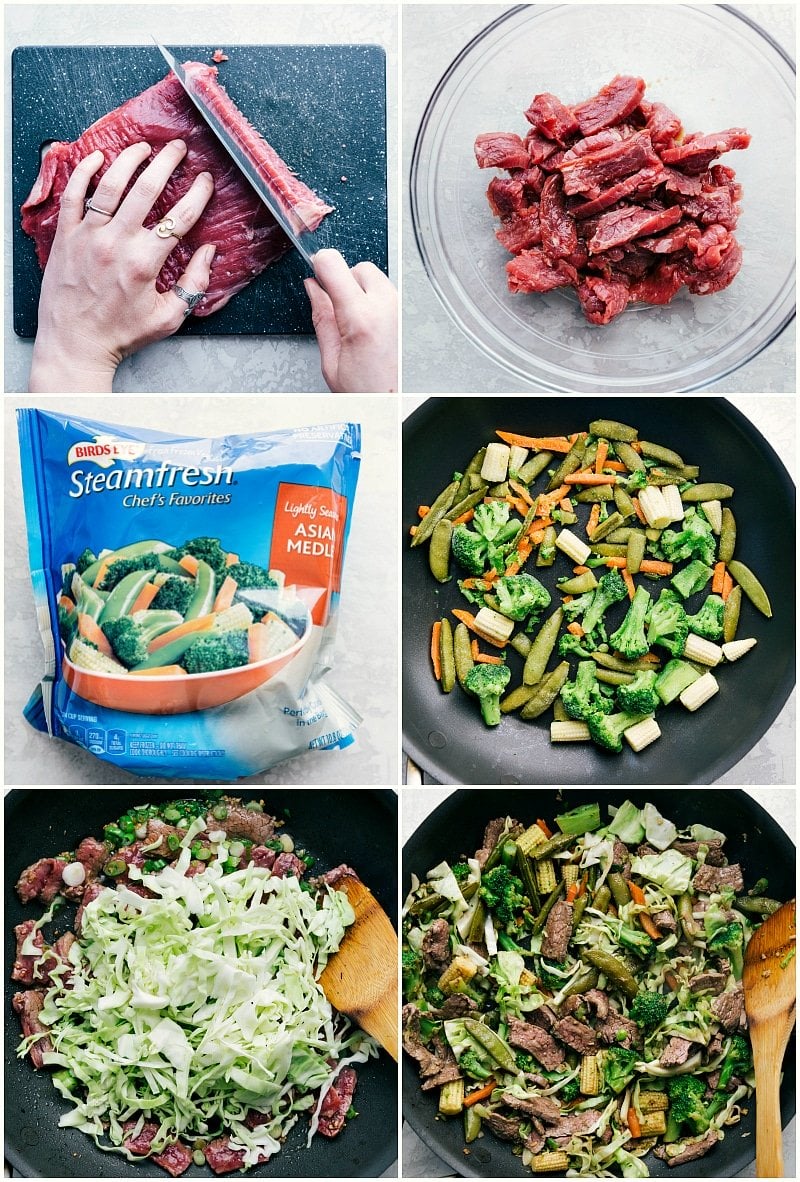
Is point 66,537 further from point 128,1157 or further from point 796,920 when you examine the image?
point 796,920

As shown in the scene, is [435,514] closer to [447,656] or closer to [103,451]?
[447,656]

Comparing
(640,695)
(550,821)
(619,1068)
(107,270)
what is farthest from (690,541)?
(107,270)

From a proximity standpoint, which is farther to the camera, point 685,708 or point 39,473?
point 685,708

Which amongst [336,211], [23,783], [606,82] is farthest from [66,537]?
[606,82]

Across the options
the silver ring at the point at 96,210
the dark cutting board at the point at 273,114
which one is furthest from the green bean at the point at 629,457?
the silver ring at the point at 96,210

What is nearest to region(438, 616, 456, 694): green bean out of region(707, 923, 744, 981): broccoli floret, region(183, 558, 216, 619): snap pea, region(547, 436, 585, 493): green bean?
region(547, 436, 585, 493): green bean

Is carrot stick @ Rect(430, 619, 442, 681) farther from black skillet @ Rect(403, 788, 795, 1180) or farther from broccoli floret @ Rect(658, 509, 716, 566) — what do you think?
broccoli floret @ Rect(658, 509, 716, 566)

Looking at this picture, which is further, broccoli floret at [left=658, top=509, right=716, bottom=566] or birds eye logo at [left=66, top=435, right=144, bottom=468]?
broccoli floret at [left=658, top=509, right=716, bottom=566]
